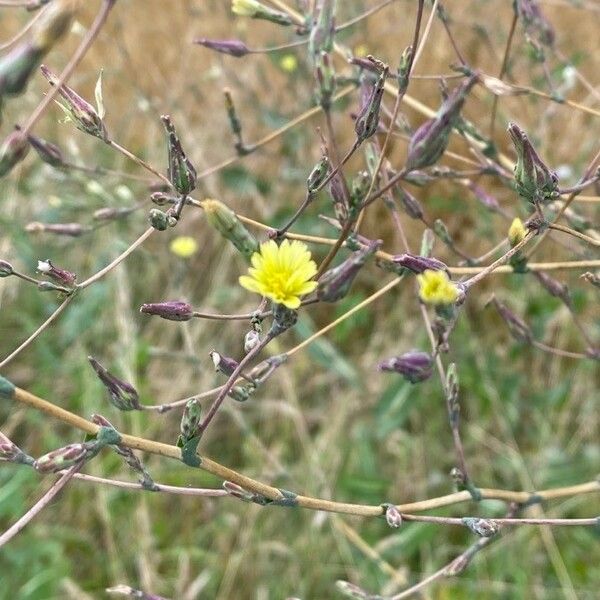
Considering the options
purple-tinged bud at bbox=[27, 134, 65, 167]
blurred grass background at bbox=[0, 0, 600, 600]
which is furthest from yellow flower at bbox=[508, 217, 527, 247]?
blurred grass background at bbox=[0, 0, 600, 600]

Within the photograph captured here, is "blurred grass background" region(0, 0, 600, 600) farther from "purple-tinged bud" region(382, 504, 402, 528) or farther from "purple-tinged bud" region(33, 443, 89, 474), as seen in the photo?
"purple-tinged bud" region(33, 443, 89, 474)

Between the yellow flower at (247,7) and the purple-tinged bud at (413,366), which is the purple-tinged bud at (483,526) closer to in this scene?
the purple-tinged bud at (413,366)

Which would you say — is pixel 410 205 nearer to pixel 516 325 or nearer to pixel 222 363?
pixel 516 325

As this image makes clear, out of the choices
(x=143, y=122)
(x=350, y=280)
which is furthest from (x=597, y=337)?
(x=143, y=122)

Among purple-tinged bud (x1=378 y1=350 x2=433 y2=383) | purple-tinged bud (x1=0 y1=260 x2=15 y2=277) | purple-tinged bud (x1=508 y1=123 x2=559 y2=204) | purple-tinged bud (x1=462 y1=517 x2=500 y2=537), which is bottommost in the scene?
purple-tinged bud (x1=462 y1=517 x2=500 y2=537)

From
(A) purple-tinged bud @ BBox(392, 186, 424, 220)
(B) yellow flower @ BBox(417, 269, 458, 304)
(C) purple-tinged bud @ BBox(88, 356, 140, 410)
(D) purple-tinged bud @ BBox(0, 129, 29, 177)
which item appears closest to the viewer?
(D) purple-tinged bud @ BBox(0, 129, 29, 177)

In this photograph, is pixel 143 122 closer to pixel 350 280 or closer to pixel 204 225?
pixel 204 225

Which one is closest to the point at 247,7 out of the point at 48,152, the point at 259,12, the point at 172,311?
the point at 259,12

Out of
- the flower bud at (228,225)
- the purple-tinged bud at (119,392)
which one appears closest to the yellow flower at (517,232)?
the flower bud at (228,225)
